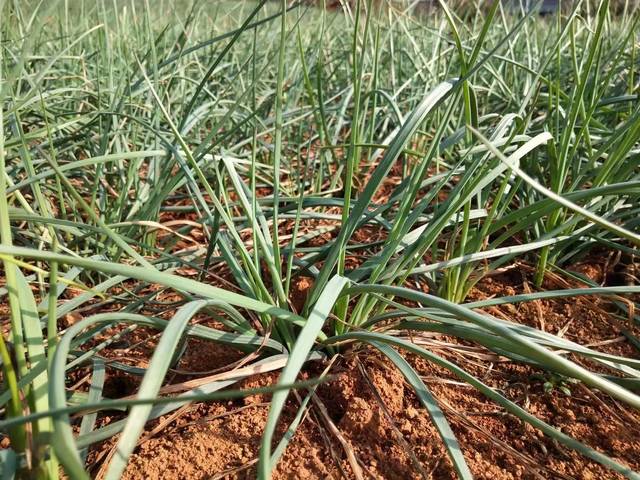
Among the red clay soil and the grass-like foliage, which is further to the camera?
the red clay soil

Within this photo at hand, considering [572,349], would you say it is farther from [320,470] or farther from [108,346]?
[108,346]

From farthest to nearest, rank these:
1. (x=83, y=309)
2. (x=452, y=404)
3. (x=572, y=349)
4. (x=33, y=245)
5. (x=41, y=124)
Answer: (x=41, y=124) → (x=33, y=245) → (x=83, y=309) → (x=452, y=404) → (x=572, y=349)

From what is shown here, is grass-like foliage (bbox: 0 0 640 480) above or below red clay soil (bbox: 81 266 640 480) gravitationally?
above

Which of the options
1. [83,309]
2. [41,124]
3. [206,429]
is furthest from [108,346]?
[41,124]

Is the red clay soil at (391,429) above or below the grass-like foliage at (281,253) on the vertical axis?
below

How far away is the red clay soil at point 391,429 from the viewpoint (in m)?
0.57

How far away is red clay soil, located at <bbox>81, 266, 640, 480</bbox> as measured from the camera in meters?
0.57

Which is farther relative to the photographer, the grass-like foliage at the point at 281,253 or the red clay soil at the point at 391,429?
the red clay soil at the point at 391,429

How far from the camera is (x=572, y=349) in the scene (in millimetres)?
538

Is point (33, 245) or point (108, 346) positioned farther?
point (33, 245)

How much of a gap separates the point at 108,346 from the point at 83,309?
3.6 inches

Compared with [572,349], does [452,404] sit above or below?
below

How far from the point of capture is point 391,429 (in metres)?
0.61

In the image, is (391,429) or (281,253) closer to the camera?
(391,429)
